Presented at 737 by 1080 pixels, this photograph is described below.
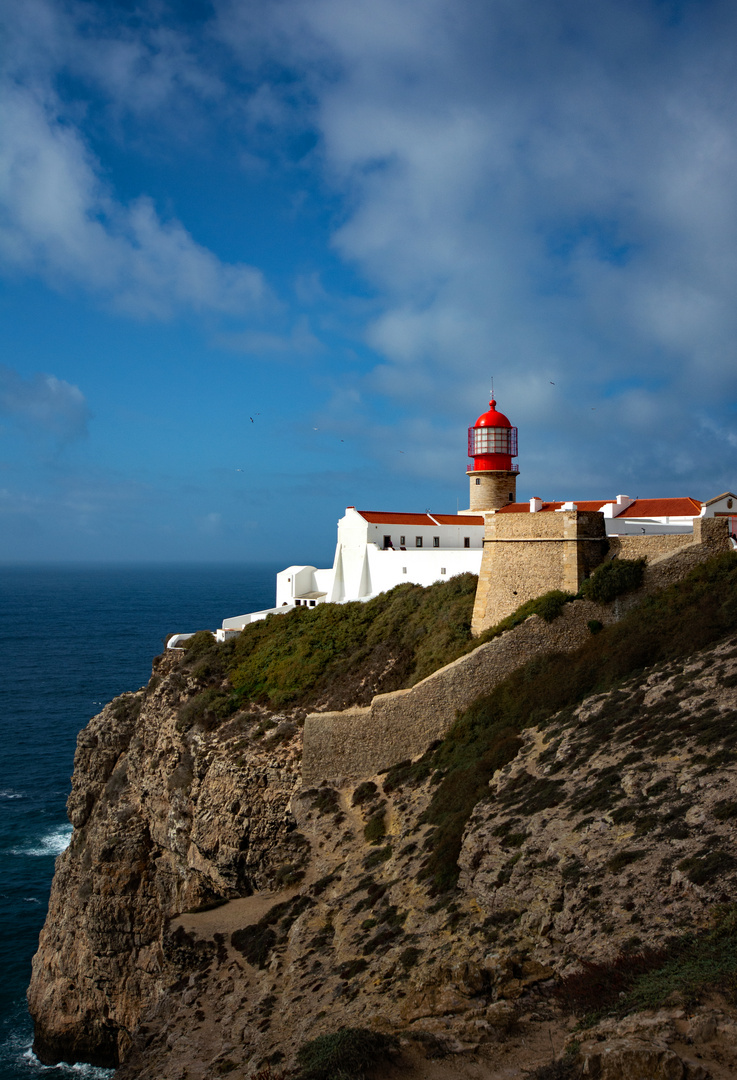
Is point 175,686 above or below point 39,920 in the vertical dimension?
above

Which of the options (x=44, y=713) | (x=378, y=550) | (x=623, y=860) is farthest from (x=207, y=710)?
Answer: (x=44, y=713)

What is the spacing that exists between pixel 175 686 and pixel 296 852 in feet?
43.5

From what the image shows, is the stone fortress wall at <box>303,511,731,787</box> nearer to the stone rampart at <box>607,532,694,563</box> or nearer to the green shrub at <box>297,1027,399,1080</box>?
the stone rampart at <box>607,532,694,563</box>

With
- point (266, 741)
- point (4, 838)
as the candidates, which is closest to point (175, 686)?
point (266, 741)

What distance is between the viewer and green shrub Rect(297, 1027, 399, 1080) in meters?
9.30

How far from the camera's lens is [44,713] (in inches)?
2126

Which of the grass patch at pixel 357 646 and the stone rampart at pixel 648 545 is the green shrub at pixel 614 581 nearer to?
the stone rampart at pixel 648 545

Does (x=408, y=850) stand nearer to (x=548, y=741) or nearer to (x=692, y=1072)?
(x=548, y=741)

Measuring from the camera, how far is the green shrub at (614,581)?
21.5 m

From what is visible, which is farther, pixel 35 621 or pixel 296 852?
pixel 35 621

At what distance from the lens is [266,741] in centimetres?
2489

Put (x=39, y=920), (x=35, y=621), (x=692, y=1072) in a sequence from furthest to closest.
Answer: (x=35, y=621), (x=39, y=920), (x=692, y=1072)

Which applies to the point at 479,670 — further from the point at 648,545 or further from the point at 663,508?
the point at 663,508

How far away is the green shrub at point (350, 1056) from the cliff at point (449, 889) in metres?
0.34
